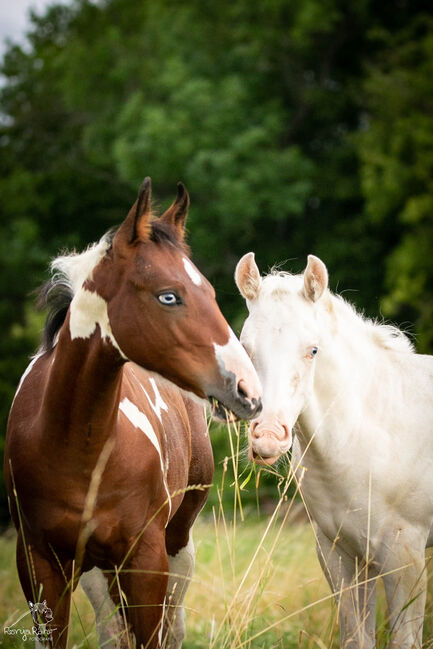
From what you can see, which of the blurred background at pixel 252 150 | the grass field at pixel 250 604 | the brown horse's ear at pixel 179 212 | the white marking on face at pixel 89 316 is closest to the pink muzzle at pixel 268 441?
the grass field at pixel 250 604

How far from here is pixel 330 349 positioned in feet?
11.7

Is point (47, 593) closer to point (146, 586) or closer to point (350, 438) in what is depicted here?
point (146, 586)

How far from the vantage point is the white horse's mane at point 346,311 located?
3.50 metres

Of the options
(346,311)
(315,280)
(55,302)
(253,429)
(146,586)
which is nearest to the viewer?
(146,586)

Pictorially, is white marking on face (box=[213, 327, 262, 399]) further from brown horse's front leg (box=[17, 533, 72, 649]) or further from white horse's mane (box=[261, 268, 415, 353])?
brown horse's front leg (box=[17, 533, 72, 649])

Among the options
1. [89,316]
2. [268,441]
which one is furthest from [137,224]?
[268,441]

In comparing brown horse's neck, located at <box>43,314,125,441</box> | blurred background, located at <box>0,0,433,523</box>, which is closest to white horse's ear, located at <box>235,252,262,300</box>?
brown horse's neck, located at <box>43,314,125,441</box>

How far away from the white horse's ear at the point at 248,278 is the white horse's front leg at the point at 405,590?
1.43m

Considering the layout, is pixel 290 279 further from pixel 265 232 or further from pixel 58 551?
pixel 265 232

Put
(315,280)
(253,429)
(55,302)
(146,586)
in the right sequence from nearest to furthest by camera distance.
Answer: (146,586), (253,429), (55,302), (315,280)

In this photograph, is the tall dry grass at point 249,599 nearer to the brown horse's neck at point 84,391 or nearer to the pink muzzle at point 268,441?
the pink muzzle at point 268,441

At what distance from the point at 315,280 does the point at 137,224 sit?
1123mm

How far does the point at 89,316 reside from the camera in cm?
282

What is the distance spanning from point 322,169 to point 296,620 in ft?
47.0
